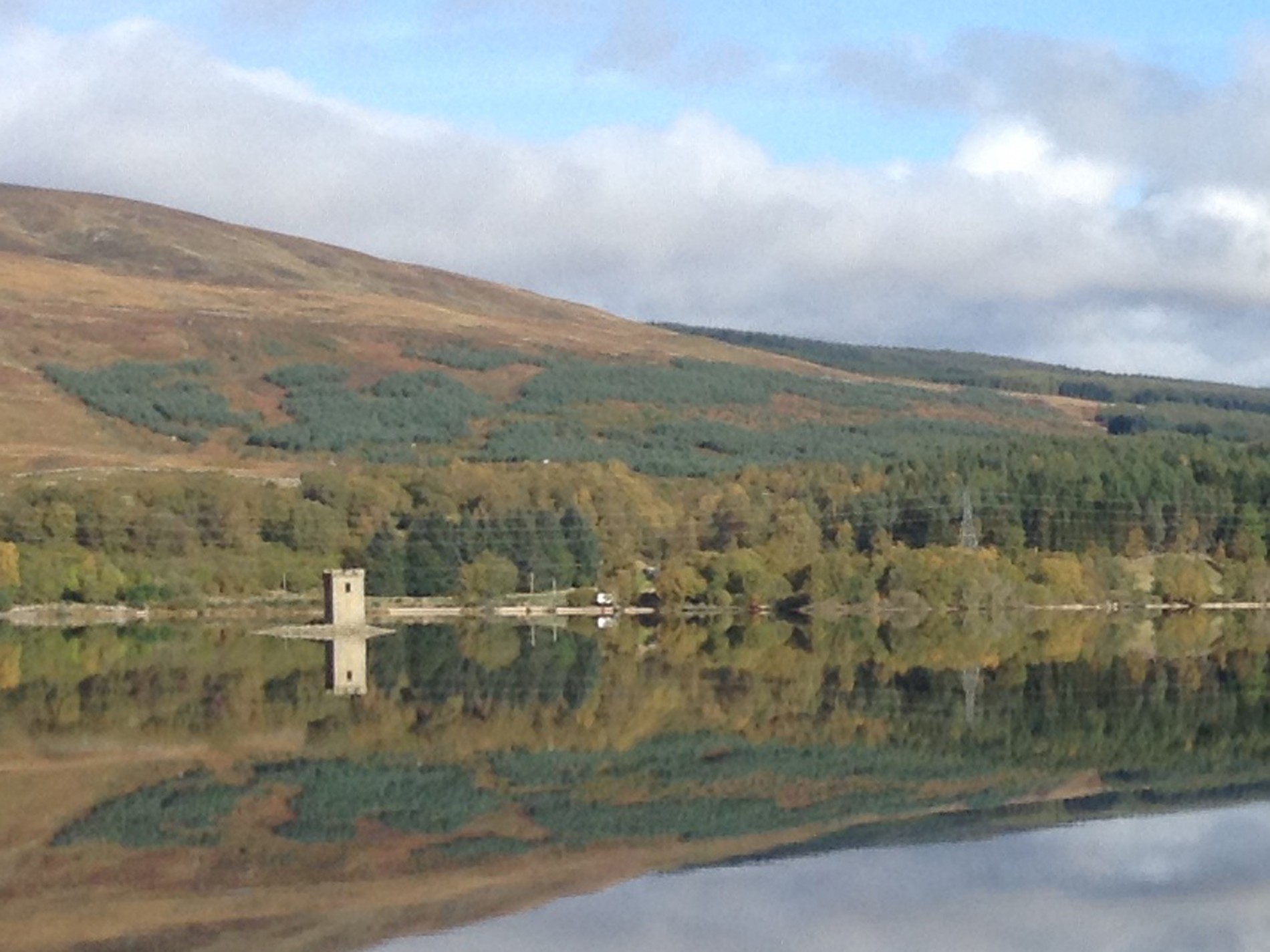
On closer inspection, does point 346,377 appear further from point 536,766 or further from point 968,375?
point 536,766

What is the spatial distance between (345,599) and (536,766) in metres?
45.5

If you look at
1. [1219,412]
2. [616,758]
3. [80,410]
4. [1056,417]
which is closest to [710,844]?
[616,758]

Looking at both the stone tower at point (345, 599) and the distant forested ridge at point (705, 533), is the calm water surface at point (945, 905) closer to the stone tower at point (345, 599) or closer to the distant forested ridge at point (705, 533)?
the stone tower at point (345, 599)

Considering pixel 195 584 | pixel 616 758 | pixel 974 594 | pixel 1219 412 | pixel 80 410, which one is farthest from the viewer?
pixel 1219 412

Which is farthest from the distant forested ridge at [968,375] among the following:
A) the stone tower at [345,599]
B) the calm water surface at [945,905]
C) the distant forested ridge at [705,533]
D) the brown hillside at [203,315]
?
the calm water surface at [945,905]

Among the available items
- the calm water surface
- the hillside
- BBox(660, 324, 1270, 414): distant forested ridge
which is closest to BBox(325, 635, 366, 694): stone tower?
the calm water surface

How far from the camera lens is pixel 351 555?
9000 centimetres

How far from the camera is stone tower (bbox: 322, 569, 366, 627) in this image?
7344 cm

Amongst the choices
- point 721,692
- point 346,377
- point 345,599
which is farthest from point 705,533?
Answer: point 721,692

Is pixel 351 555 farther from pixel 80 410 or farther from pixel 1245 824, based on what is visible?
pixel 1245 824

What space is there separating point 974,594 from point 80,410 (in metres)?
60.8

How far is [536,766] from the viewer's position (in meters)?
29.1

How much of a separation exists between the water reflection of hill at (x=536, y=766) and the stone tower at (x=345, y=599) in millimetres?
21512

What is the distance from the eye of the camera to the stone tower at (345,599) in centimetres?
7344
